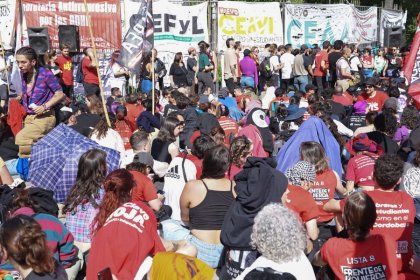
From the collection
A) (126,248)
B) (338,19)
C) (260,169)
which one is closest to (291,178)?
(260,169)

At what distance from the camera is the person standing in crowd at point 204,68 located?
1942 centimetres

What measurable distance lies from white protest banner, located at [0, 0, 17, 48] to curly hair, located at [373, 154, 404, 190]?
726 inches

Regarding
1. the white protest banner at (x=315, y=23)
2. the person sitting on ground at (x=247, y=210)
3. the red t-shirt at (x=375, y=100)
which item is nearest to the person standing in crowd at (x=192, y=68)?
the white protest banner at (x=315, y=23)

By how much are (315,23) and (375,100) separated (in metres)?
13.7

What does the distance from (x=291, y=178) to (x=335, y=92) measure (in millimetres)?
7570

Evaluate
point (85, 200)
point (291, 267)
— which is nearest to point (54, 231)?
point (85, 200)

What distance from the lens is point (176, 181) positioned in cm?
707

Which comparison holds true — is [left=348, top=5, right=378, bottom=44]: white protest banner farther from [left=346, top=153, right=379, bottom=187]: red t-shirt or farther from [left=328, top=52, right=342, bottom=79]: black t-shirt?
[left=346, top=153, right=379, bottom=187]: red t-shirt

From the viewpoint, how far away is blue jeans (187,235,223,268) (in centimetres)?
527

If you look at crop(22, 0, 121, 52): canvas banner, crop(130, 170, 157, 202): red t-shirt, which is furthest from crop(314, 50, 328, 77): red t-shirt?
crop(130, 170, 157, 202): red t-shirt

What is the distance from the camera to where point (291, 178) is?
18.3 feet

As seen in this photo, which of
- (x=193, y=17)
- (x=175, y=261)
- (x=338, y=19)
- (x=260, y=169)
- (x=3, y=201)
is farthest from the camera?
(x=338, y=19)

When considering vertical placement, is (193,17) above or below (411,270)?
above

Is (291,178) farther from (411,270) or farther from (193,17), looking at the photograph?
(193,17)
